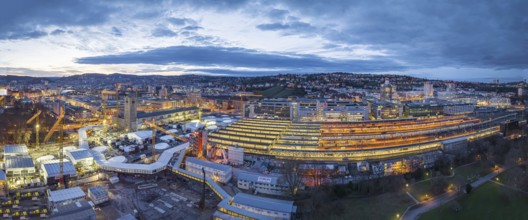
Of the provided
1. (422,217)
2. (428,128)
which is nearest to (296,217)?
(422,217)

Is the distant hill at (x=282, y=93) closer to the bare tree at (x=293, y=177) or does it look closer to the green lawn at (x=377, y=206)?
the bare tree at (x=293, y=177)

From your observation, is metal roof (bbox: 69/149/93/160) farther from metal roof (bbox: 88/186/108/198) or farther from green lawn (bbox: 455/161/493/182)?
green lawn (bbox: 455/161/493/182)

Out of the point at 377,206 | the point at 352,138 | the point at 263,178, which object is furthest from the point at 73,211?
the point at 352,138

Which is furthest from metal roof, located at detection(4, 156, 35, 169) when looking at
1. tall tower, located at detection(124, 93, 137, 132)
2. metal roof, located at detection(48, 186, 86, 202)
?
tall tower, located at detection(124, 93, 137, 132)

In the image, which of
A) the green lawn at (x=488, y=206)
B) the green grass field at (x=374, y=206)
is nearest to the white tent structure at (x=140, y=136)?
the green grass field at (x=374, y=206)

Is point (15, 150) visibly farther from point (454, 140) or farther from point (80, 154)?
point (454, 140)

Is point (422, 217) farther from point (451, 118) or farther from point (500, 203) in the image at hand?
point (451, 118)
